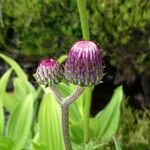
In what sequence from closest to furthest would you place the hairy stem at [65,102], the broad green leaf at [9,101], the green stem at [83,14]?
the hairy stem at [65,102] < the green stem at [83,14] < the broad green leaf at [9,101]


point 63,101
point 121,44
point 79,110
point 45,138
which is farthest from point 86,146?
point 121,44

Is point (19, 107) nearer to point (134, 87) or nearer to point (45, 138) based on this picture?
point (45, 138)

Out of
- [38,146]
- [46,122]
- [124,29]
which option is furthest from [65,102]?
[124,29]

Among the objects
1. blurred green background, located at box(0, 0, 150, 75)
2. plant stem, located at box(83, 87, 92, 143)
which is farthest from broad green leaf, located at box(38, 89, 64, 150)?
blurred green background, located at box(0, 0, 150, 75)

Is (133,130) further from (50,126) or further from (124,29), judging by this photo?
(50,126)

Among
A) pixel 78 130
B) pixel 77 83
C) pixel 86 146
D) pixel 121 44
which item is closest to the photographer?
pixel 77 83

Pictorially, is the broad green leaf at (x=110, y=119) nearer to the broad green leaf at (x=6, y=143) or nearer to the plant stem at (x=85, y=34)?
the plant stem at (x=85, y=34)

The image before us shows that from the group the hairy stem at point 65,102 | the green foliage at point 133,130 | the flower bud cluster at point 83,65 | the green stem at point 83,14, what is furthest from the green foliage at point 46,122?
the flower bud cluster at point 83,65
